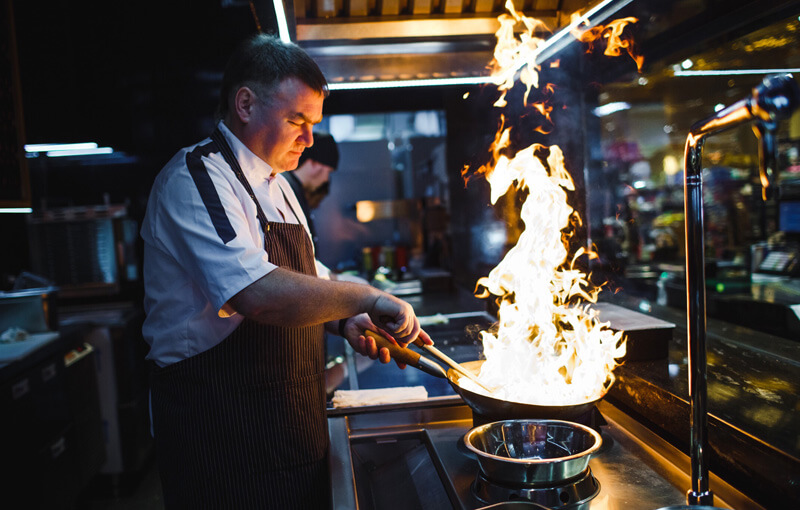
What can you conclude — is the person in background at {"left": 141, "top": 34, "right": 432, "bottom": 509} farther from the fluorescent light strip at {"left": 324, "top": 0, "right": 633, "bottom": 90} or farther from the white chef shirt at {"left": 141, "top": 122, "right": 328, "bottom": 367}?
the fluorescent light strip at {"left": 324, "top": 0, "right": 633, "bottom": 90}

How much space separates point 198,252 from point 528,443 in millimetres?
941

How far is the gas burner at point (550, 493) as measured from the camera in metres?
1.11

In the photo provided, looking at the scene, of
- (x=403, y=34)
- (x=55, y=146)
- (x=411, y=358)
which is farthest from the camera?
(x=55, y=146)

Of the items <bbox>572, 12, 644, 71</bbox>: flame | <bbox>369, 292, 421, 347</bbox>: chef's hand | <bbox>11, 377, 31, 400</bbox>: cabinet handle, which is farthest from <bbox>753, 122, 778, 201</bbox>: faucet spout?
<bbox>11, 377, 31, 400</bbox>: cabinet handle

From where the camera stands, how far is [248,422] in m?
1.53

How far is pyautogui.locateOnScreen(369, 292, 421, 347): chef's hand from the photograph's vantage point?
146cm

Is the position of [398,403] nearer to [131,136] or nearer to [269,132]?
[269,132]

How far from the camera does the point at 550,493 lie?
1.10m

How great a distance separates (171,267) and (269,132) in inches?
19.4

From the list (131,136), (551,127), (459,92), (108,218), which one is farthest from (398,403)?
(131,136)

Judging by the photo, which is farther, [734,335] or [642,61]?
[642,61]

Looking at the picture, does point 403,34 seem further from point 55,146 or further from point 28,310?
point 55,146

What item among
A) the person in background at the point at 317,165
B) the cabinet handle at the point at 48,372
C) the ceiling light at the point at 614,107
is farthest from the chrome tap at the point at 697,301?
the ceiling light at the point at 614,107

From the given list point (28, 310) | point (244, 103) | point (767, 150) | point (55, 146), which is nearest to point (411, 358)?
point (244, 103)
